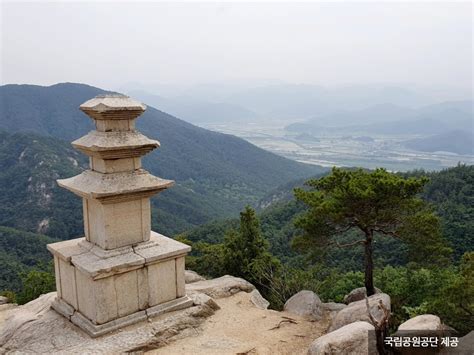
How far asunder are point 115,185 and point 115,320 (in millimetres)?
2976

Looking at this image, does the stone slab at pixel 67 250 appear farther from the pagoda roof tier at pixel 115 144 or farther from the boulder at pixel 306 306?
the boulder at pixel 306 306

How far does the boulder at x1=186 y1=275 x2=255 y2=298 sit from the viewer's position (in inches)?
500

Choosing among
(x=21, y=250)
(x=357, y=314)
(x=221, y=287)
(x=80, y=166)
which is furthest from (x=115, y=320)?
(x=80, y=166)

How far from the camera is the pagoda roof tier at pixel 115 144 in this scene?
8797mm

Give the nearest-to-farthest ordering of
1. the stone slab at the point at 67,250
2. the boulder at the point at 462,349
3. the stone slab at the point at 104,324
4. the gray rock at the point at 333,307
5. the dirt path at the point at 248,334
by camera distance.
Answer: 1. the boulder at the point at 462,349
2. the stone slab at the point at 104,324
3. the dirt path at the point at 248,334
4. the stone slab at the point at 67,250
5. the gray rock at the point at 333,307

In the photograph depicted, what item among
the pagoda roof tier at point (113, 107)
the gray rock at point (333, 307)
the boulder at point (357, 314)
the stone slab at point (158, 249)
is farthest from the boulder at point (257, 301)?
the pagoda roof tier at point (113, 107)

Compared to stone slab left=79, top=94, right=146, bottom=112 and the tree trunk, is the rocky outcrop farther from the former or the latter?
stone slab left=79, top=94, right=146, bottom=112

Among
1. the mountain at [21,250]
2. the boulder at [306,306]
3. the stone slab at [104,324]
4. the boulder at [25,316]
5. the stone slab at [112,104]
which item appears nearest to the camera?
the stone slab at [104,324]

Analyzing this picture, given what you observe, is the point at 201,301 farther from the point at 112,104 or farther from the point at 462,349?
the point at 462,349

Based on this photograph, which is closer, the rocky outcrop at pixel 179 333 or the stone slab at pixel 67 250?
the rocky outcrop at pixel 179 333

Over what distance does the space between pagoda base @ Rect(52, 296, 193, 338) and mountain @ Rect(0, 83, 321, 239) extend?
47895 mm

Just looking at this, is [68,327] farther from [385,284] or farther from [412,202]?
[385,284]

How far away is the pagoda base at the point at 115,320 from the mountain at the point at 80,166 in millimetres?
47895

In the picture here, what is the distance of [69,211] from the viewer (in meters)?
57.7
